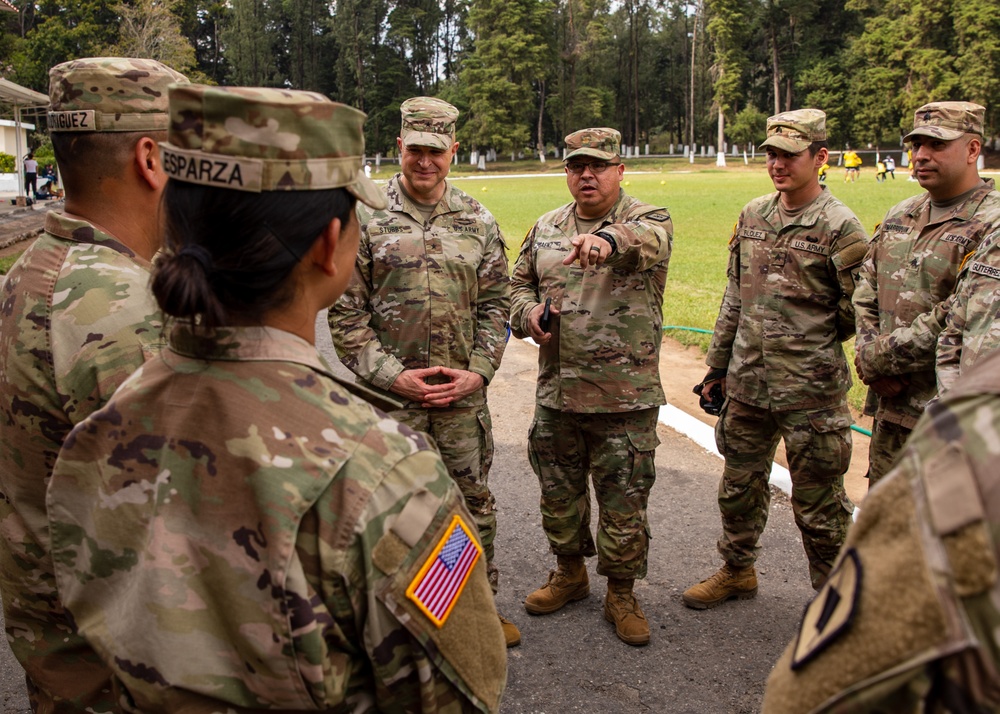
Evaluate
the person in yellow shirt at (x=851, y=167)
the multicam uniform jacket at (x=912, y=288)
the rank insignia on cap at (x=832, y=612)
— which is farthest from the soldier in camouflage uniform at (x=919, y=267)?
the person in yellow shirt at (x=851, y=167)

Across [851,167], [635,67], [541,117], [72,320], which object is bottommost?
[72,320]

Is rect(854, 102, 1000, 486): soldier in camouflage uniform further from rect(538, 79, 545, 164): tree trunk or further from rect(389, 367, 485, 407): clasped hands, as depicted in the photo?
rect(538, 79, 545, 164): tree trunk

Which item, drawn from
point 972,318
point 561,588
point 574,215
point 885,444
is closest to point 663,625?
A: point 561,588

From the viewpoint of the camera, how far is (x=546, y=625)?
13.8 ft

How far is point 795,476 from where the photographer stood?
4336mm

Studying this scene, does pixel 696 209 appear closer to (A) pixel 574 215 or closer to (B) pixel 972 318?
(A) pixel 574 215

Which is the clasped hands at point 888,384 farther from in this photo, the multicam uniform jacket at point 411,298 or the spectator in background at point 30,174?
the spectator in background at point 30,174

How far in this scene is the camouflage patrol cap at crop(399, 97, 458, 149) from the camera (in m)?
4.21

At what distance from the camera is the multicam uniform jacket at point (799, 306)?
4.30 metres

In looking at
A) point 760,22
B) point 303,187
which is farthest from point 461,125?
point 303,187

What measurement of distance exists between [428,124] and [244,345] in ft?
9.94

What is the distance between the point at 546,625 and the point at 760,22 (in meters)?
75.0

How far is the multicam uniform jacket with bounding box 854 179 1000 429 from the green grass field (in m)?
3.06

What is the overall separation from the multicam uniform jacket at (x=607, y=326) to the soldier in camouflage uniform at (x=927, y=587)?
3.01 meters
